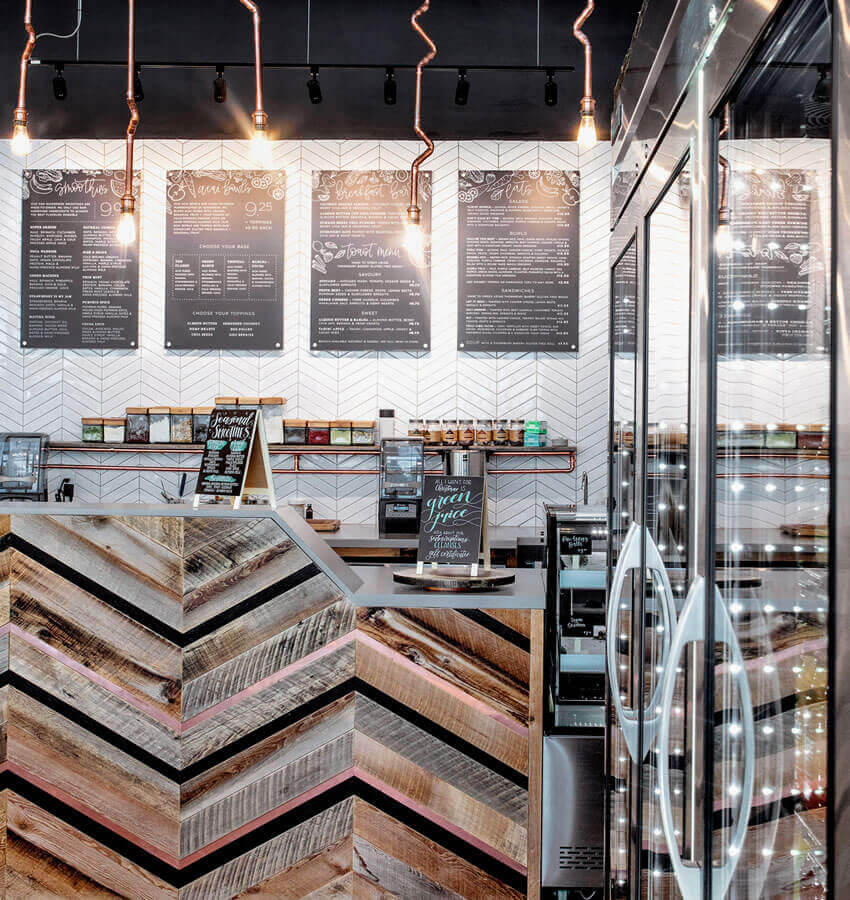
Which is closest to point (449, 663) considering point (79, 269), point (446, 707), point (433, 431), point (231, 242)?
point (446, 707)

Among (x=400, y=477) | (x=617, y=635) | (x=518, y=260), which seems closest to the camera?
(x=617, y=635)

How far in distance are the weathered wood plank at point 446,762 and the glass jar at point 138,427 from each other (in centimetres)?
313

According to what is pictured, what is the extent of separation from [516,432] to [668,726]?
3.89 meters

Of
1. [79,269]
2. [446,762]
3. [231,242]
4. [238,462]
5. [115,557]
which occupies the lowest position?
[446,762]

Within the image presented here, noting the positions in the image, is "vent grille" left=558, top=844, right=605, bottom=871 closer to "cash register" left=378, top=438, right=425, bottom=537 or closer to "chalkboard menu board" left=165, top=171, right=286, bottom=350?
"cash register" left=378, top=438, right=425, bottom=537

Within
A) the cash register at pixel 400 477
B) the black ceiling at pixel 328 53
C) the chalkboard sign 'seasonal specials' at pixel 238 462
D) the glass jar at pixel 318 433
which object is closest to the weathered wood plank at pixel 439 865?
the chalkboard sign 'seasonal specials' at pixel 238 462

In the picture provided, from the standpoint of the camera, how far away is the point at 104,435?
5066mm

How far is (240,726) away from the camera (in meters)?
2.46

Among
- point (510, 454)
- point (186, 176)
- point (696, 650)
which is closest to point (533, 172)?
point (510, 454)

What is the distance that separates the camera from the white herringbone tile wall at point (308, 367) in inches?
206

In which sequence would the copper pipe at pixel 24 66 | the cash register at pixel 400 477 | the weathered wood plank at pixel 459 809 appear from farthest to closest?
the cash register at pixel 400 477 < the copper pipe at pixel 24 66 < the weathered wood plank at pixel 459 809

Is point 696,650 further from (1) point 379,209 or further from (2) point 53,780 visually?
(1) point 379,209

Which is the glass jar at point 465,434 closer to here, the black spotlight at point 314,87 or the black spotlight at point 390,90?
the black spotlight at point 390,90

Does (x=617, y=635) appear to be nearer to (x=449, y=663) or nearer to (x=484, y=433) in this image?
(x=449, y=663)
